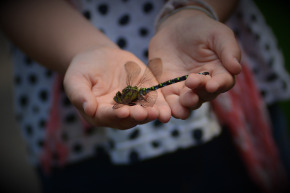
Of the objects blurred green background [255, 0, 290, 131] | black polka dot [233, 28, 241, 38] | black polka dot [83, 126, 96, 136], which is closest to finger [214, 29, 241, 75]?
black polka dot [233, 28, 241, 38]

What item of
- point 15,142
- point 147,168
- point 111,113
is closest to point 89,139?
point 147,168

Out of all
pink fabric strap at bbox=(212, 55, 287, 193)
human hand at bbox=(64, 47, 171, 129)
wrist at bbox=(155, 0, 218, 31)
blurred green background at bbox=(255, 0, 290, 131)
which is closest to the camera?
human hand at bbox=(64, 47, 171, 129)

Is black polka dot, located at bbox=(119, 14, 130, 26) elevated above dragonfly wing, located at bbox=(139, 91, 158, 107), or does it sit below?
above

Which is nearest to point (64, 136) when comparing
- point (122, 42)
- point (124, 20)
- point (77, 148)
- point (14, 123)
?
point (77, 148)

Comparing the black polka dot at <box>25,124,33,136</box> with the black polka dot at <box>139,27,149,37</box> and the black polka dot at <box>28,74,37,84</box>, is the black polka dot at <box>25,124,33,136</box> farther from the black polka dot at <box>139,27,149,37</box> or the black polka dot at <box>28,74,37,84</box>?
the black polka dot at <box>139,27,149,37</box>

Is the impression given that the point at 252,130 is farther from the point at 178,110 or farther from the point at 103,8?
the point at 103,8

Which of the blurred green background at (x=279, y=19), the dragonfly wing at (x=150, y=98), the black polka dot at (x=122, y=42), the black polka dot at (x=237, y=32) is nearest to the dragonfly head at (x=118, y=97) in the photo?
the dragonfly wing at (x=150, y=98)
